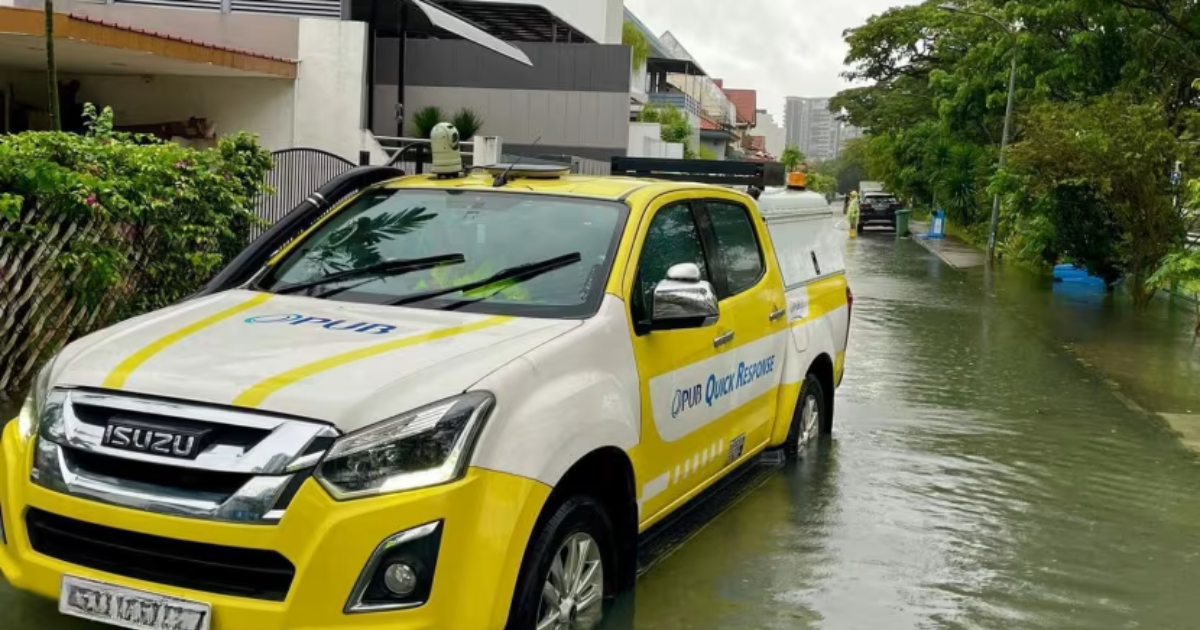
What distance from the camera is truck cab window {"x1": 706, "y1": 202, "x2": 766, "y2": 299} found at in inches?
213

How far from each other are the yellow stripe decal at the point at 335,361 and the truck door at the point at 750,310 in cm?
159

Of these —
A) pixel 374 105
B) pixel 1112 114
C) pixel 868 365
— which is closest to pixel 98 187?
pixel 868 365

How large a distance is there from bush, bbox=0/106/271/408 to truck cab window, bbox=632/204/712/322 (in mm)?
3828

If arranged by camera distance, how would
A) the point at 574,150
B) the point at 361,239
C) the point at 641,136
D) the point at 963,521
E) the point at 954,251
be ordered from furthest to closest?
the point at 641,136 < the point at 954,251 < the point at 574,150 < the point at 963,521 < the point at 361,239

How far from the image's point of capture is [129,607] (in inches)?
124

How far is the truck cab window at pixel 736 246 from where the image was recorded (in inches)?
213

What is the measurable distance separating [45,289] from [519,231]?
379 centimetres

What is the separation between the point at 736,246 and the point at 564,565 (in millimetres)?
2386

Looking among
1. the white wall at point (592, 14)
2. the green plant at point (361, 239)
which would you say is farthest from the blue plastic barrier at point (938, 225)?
the green plant at point (361, 239)

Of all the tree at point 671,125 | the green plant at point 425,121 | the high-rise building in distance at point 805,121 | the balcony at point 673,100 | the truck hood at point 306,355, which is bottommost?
the truck hood at point 306,355

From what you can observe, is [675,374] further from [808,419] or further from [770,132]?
[770,132]

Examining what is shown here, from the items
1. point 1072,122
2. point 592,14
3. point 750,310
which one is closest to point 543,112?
point 592,14

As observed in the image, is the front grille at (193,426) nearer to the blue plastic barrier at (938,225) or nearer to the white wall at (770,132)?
the blue plastic barrier at (938,225)

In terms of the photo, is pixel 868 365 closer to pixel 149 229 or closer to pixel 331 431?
pixel 149 229
